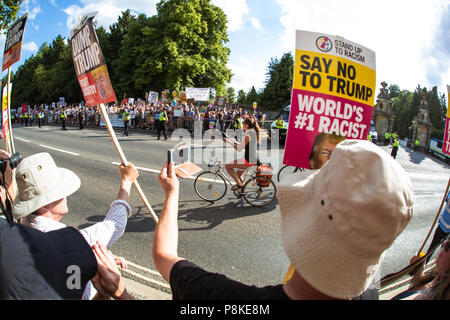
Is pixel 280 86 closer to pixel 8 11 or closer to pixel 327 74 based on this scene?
pixel 8 11

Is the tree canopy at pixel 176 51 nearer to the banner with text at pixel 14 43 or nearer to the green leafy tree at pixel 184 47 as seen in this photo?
the green leafy tree at pixel 184 47

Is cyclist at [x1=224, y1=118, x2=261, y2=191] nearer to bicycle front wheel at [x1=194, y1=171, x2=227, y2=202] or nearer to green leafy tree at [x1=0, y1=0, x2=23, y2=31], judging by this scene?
bicycle front wheel at [x1=194, y1=171, x2=227, y2=202]

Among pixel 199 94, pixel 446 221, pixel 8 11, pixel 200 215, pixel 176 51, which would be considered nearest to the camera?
pixel 446 221

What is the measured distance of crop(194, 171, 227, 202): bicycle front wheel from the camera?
623cm

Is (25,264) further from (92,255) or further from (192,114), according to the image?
(192,114)

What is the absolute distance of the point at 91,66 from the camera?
6.97 ft

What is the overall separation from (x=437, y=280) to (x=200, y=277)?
4.07 feet

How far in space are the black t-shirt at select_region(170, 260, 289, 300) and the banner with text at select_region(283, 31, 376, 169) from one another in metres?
1.58

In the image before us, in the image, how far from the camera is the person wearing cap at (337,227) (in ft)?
2.69

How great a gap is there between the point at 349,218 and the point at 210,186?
553 centimetres

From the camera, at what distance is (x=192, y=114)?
777 inches

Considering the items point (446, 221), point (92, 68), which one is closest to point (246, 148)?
point (446, 221)

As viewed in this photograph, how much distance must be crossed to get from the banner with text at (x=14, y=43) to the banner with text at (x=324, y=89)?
4.23 m

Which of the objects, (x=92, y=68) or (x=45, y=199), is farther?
(x=92, y=68)
